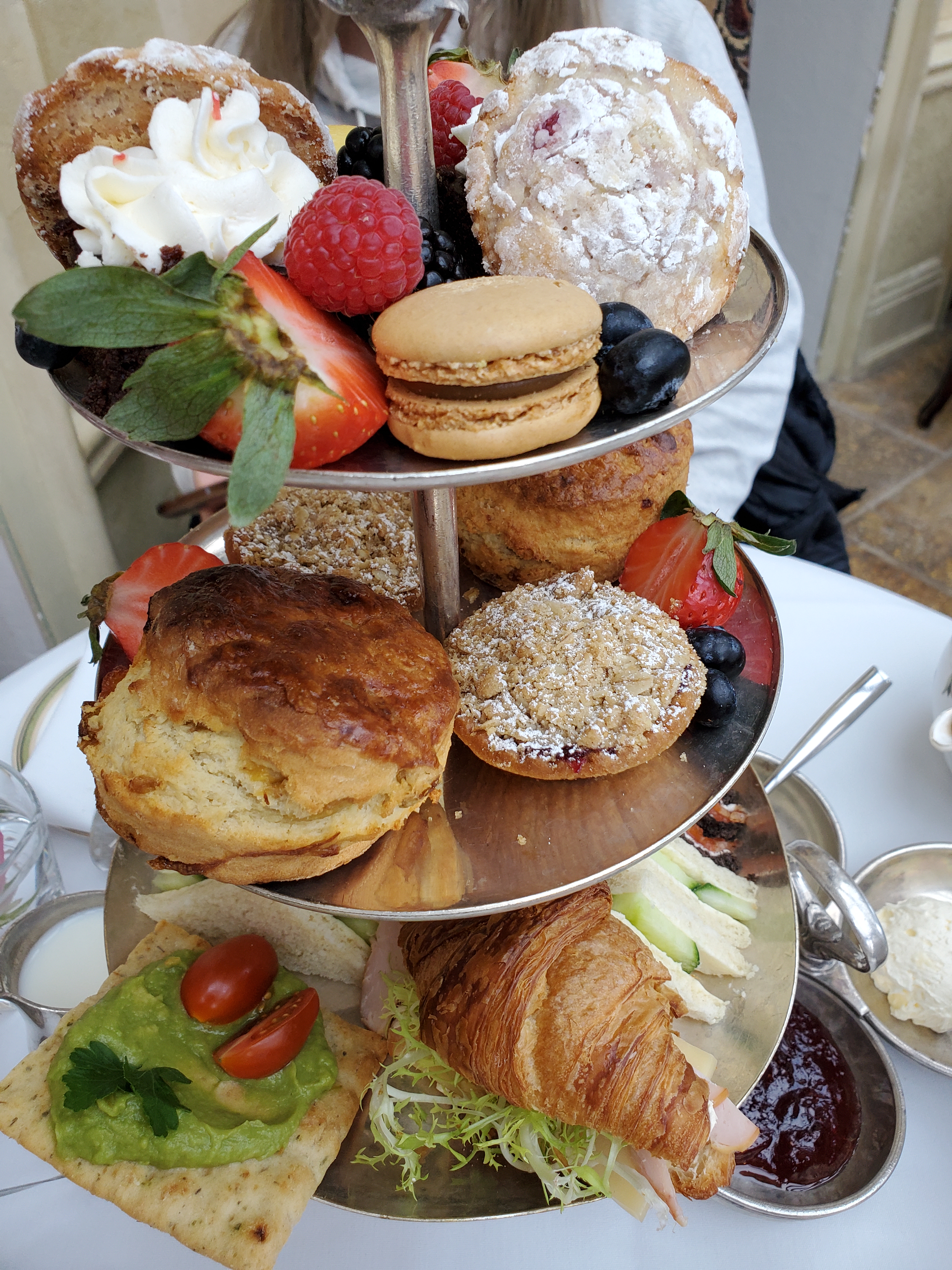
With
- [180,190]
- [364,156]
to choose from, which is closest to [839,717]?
[364,156]

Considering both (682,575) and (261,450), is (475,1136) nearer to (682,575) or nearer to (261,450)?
(682,575)

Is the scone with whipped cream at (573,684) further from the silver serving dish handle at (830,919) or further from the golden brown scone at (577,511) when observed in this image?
the silver serving dish handle at (830,919)

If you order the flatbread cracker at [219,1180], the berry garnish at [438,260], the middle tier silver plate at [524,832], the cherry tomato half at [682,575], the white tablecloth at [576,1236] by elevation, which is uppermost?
the berry garnish at [438,260]

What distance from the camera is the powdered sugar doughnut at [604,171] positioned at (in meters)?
0.73

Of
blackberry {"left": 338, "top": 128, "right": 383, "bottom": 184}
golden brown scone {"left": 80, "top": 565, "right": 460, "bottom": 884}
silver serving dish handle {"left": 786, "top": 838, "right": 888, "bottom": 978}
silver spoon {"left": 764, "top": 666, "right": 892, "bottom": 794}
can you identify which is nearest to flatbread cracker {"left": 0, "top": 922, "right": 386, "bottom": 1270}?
golden brown scone {"left": 80, "top": 565, "right": 460, "bottom": 884}

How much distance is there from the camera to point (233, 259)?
59 centimetres

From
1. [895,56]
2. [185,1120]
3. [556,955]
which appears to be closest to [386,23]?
[556,955]

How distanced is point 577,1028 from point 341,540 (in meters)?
0.64

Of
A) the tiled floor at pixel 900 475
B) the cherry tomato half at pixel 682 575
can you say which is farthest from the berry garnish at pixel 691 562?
the tiled floor at pixel 900 475

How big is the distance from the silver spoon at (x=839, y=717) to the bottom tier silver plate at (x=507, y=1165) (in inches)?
2.8

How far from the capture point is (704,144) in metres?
0.77

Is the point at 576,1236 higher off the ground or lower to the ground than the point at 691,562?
lower

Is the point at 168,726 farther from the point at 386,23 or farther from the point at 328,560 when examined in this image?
the point at 386,23

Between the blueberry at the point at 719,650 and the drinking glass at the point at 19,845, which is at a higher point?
the blueberry at the point at 719,650
